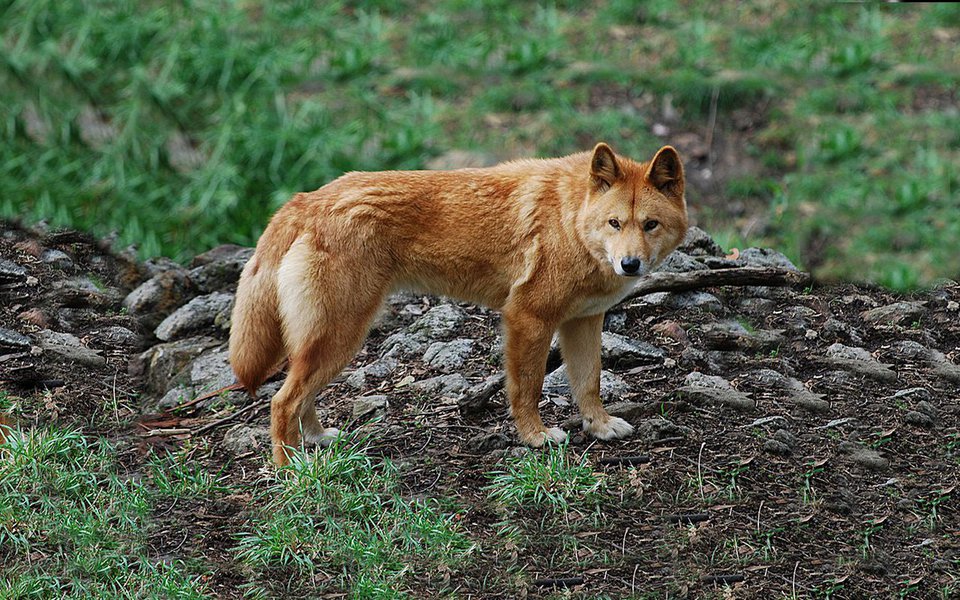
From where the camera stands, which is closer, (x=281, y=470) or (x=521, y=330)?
(x=281, y=470)

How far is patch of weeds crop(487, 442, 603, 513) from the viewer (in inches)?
188

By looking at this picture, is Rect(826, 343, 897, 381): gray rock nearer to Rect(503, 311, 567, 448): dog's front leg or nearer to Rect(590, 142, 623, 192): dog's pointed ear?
Rect(503, 311, 567, 448): dog's front leg

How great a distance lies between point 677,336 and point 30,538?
3.95m

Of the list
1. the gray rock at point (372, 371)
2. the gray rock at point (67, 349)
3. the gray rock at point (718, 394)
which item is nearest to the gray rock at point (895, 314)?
the gray rock at point (718, 394)

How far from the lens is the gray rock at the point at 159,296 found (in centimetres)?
690

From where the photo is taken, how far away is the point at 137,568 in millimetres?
4379

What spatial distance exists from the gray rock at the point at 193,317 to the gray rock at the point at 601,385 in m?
2.29

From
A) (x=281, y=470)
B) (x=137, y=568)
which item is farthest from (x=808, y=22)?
(x=137, y=568)

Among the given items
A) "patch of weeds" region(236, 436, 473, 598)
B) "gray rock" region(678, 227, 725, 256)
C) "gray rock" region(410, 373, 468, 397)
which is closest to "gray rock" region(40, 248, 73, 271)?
"gray rock" region(410, 373, 468, 397)

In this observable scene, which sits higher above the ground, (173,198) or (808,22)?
(808,22)

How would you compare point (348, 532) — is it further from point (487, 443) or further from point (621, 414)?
point (621, 414)

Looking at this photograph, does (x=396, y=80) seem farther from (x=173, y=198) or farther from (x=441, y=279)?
(x=441, y=279)

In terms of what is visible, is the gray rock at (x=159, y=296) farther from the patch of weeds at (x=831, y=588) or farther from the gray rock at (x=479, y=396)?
the patch of weeds at (x=831, y=588)

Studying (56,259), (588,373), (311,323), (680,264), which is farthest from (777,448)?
(56,259)
